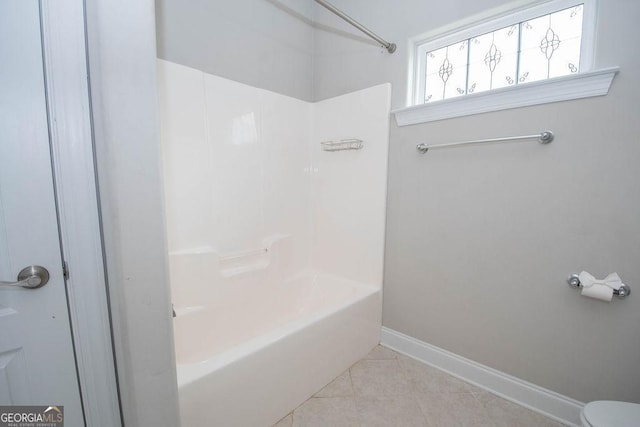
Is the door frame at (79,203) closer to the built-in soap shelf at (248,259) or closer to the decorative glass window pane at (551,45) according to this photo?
the built-in soap shelf at (248,259)

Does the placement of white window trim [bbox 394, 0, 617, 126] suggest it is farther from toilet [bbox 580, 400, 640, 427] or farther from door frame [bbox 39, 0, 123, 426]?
door frame [bbox 39, 0, 123, 426]

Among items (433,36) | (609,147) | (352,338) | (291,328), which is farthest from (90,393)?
(433,36)

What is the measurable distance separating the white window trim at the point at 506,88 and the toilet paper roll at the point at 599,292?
87 centimetres

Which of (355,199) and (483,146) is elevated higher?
(483,146)

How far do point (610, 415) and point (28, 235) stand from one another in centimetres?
198

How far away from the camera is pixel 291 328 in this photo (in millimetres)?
1404

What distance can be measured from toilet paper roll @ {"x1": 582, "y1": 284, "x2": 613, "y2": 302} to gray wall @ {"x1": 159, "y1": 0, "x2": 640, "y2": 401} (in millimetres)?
97

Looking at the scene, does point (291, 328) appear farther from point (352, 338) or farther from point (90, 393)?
point (90, 393)

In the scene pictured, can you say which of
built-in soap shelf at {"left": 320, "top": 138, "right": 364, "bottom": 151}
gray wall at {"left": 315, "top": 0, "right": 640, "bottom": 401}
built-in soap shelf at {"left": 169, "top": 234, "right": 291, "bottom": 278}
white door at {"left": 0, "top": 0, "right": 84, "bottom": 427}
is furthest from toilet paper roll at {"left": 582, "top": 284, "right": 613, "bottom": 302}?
white door at {"left": 0, "top": 0, "right": 84, "bottom": 427}

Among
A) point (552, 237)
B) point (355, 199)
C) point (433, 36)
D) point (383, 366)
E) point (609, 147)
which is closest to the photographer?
point (609, 147)

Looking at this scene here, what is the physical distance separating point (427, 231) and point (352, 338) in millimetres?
883

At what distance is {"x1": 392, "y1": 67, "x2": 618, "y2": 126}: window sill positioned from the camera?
117 cm

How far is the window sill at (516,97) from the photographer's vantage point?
117cm

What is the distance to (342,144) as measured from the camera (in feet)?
6.94
